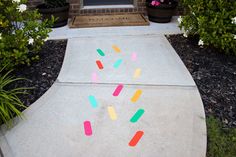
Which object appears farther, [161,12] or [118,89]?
[161,12]

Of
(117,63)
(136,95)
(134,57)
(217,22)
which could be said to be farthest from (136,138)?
(217,22)

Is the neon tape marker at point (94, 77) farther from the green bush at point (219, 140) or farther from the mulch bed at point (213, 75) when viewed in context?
the green bush at point (219, 140)

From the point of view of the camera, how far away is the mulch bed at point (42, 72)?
8.22ft

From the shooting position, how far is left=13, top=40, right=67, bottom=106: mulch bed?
8.22 ft

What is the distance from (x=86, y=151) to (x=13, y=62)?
1499mm

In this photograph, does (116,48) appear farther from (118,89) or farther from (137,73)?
(118,89)

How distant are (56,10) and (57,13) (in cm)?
6

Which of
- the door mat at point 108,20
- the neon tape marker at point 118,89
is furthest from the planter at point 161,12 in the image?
the neon tape marker at point 118,89

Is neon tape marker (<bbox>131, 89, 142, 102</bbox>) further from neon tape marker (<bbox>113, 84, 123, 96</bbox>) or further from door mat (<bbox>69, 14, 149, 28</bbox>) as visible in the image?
door mat (<bbox>69, 14, 149, 28</bbox>)

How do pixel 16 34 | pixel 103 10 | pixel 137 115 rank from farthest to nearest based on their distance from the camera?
1. pixel 103 10
2. pixel 16 34
3. pixel 137 115

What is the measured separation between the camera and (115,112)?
2.26 m

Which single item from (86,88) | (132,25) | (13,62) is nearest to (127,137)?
(86,88)

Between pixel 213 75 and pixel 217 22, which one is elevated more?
pixel 217 22

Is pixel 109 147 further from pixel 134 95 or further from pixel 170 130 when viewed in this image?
pixel 134 95
